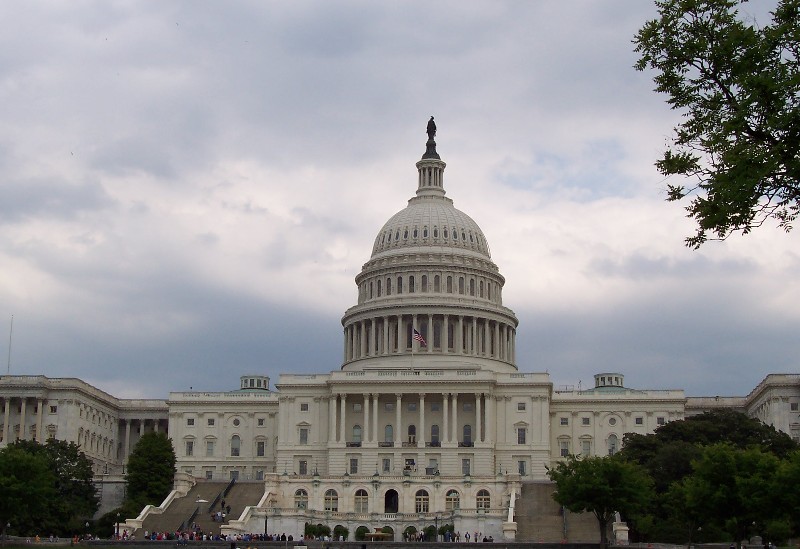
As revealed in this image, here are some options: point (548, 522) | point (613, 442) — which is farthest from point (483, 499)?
point (613, 442)

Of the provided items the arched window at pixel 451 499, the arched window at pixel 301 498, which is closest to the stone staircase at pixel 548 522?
the arched window at pixel 451 499

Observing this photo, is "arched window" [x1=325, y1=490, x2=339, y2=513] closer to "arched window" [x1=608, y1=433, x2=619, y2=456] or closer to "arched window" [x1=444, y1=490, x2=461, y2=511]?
"arched window" [x1=444, y1=490, x2=461, y2=511]

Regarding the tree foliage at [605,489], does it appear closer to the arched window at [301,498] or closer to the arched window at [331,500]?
the arched window at [331,500]

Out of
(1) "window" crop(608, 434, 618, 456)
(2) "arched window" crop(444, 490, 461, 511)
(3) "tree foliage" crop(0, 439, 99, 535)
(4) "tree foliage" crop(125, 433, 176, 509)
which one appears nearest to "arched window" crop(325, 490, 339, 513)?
(2) "arched window" crop(444, 490, 461, 511)

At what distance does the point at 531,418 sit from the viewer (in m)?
140

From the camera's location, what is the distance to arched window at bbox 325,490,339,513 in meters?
122

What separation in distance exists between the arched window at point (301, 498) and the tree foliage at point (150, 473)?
516 inches

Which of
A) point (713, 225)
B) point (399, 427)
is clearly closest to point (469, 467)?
point (399, 427)

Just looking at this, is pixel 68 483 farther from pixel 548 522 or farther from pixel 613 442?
pixel 613 442

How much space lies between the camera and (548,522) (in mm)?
107938

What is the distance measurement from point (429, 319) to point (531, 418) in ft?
61.8

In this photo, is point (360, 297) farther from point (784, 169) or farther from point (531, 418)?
point (784, 169)

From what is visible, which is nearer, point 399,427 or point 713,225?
point 713,225

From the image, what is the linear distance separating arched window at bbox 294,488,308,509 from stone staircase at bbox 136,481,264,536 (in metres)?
3.55
